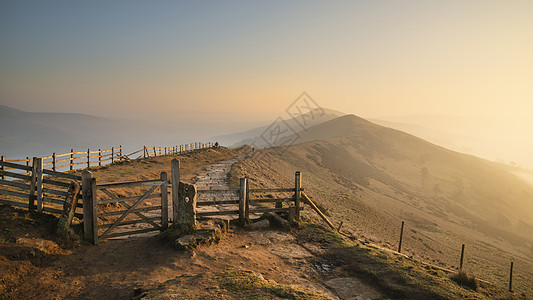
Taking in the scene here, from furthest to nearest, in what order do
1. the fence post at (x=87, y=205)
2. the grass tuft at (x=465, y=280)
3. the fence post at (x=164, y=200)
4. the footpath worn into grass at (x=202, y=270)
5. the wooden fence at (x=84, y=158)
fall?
the wooden fence at (x=84, y=158)
the fence post at (x=164, y=200)
the grass tuft at (x=465, y=280)
the fence post at (x=87, y=205)
the footpath worn into grass at (x=202, y=270)

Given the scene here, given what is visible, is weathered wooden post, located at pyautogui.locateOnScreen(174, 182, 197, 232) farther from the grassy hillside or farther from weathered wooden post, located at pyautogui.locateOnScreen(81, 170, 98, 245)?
the grassy hillside

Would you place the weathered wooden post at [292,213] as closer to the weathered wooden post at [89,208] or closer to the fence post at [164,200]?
the fence post at [164,200]

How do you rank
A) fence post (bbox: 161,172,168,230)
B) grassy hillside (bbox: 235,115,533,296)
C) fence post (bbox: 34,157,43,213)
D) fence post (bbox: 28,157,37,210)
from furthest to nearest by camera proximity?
grassy hillside (bbox: 235,115,533,296)
fence post (bbox: 161,172,168,230)
fence post (bbox: 28,157,37,210)
fence post (bbox: 34,157,43,213)

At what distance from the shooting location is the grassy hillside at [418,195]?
99.4 ft

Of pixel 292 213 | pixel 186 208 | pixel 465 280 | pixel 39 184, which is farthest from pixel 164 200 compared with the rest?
pixel 465 280

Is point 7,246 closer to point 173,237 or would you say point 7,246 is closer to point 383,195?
point 173,237

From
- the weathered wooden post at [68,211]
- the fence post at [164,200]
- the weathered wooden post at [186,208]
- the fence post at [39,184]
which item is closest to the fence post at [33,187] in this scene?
the fence post at [39,184]

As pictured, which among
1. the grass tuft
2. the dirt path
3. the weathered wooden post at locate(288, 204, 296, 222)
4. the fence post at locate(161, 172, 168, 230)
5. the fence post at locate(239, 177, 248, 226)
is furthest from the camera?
the weathered wooden post at locate(288, 204, 296, 222)

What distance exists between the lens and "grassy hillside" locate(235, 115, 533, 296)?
30297 millimetres

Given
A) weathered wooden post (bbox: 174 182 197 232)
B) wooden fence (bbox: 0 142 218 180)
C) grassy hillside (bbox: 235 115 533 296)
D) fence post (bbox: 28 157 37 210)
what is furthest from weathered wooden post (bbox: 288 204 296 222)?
wooden fence (bbox: 0 142 218 180)

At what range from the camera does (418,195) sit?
2459 inches

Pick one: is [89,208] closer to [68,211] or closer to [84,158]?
[68,211]

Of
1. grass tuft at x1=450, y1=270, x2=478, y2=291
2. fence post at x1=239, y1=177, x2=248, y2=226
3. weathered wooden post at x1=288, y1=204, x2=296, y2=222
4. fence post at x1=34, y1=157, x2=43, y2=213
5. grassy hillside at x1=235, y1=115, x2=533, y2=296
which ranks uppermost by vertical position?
fence post at x1=34, y1=157, x2=43, y2=213

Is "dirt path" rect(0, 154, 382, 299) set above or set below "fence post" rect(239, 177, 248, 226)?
below
